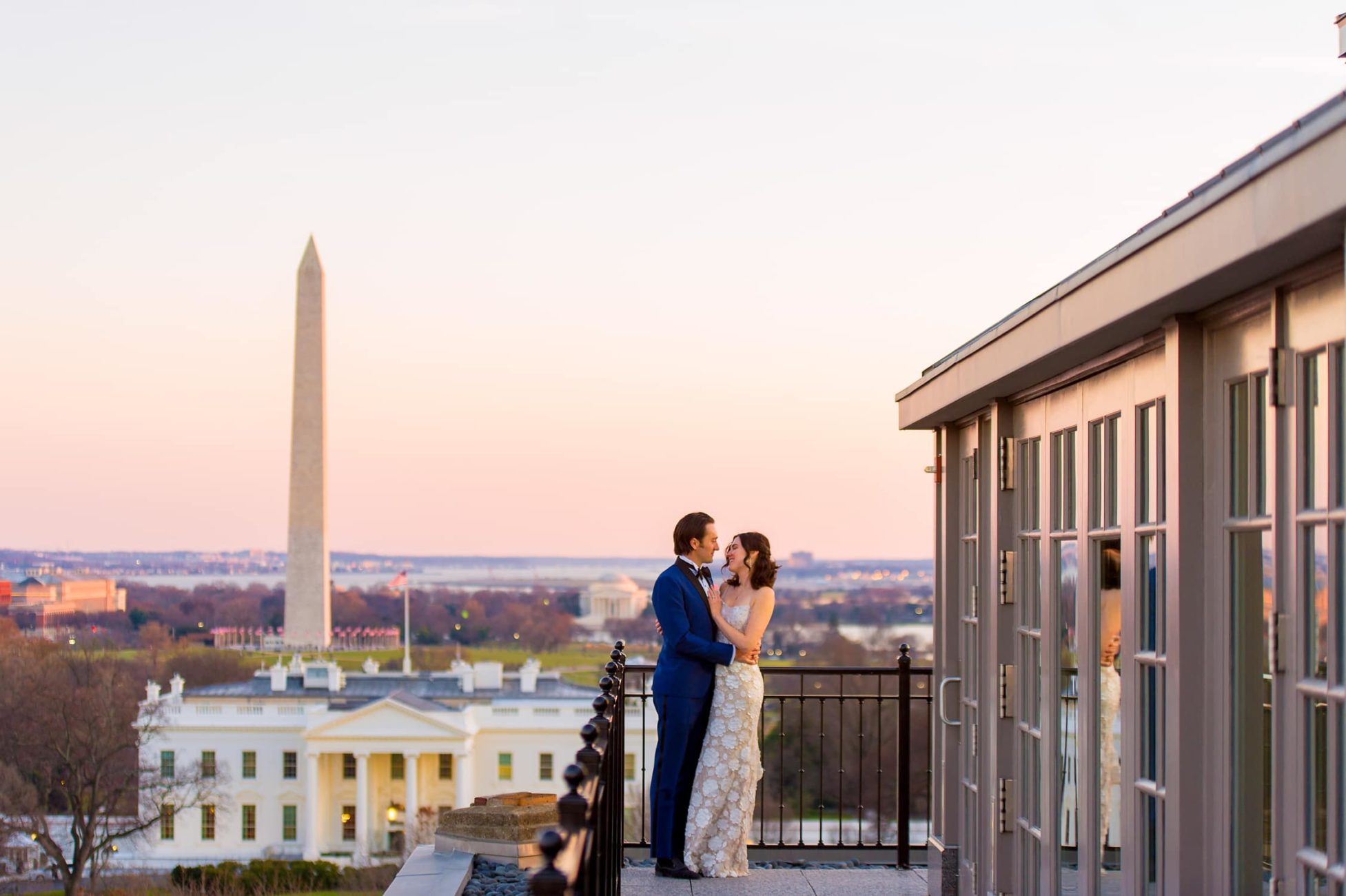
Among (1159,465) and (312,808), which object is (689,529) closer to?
(1159,465)

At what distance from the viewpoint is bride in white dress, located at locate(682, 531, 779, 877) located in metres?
6.76

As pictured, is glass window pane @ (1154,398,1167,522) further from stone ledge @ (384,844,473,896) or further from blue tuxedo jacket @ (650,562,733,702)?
stone ledge @ (384,844,473,896)

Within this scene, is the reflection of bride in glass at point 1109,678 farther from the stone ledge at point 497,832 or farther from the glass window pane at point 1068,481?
the stone ledge at point 497,832

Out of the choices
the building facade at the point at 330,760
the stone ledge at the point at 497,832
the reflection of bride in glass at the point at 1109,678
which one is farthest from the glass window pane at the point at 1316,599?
the building facade at the point at 330,760

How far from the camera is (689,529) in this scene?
6648 millimetres

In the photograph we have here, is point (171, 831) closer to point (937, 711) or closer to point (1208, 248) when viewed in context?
point (937, 711)

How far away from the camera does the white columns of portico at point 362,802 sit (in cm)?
5884

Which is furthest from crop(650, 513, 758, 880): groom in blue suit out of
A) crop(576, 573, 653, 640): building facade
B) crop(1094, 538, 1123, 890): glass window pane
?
crop(576, 573, 653, 640): building facade

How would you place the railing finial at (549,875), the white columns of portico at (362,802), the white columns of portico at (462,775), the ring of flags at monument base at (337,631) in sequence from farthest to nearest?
the ring of flags at monument base at (337,631), the white columns of portico at (462,775), the white columns of portico at (362,802), the railing finial at (549,875)

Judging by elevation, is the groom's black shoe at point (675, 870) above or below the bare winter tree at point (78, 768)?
above

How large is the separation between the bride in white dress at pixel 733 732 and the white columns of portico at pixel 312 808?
53926 mm

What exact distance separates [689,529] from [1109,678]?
8.92 ft

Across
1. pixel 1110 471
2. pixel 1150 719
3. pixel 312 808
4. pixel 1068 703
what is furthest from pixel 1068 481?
pixel 312 808

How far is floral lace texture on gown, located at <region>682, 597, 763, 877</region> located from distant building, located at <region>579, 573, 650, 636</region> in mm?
92366
